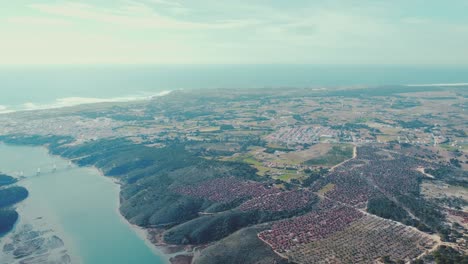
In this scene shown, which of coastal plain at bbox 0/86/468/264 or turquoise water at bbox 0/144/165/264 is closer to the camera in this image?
coastal plain at bbox 0/86/468/264

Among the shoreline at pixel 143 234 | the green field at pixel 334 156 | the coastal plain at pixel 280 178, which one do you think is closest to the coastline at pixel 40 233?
the shoreline at pixel 143 234

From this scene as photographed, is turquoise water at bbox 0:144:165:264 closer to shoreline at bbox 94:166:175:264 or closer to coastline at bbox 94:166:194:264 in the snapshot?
shoreline at bbox 94:166:175:264

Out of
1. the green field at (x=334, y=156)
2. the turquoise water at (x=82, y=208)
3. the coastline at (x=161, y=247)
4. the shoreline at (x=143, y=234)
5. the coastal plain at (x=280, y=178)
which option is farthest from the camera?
the green field at (x=334, y=156)

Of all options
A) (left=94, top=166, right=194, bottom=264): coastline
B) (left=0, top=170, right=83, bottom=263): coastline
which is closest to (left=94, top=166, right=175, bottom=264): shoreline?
(left=94, top=166, right=194, bottom=264): coastline

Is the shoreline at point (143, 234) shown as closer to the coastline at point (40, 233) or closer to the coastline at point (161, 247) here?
the coastline at point (161, 247)

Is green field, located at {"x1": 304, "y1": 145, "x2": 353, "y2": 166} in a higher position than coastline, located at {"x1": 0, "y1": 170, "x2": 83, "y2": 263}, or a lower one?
higher

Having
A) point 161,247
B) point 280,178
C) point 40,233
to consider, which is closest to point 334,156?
point 280,178

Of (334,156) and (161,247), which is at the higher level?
(334,156)

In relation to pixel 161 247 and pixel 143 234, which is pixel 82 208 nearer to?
pixel 143 234
